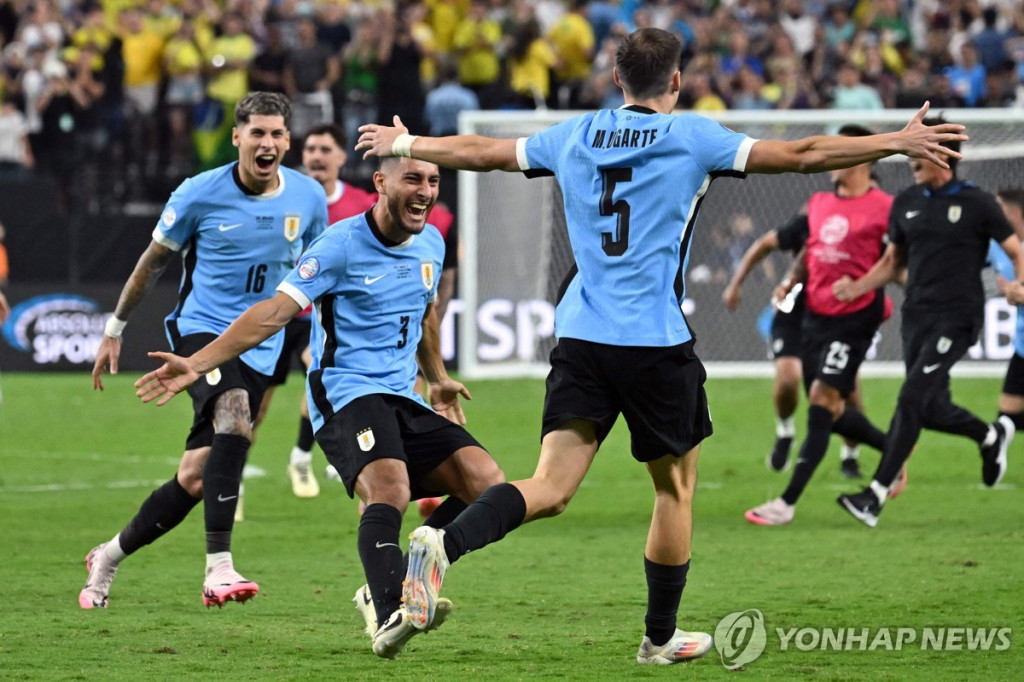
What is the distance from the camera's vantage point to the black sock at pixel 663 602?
5.74 metres

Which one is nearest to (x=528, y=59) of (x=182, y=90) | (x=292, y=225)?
(x=182, y=90)

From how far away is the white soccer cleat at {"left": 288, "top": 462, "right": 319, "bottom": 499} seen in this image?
1078cm

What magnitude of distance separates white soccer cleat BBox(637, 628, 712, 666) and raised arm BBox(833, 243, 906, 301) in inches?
157

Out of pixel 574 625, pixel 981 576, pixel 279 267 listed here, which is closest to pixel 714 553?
pixel 981 576

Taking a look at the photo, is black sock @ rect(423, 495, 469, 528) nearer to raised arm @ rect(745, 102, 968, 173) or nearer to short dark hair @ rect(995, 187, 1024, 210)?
raised arm @ rect(745, 102, 968, 173)

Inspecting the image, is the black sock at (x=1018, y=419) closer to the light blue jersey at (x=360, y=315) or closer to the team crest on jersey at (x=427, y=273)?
the team crest on jersey at (x=427, y=273)

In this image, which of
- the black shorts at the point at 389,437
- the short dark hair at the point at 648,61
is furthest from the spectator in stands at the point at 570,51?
the short dark hair at the point at 648,61

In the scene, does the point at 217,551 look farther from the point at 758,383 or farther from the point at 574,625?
the point at 758,383

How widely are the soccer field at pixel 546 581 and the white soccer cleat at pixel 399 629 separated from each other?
33cm

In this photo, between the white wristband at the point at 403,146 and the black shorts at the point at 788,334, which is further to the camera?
the black shorts at the point at 788,334

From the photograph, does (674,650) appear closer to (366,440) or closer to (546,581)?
(366,440)

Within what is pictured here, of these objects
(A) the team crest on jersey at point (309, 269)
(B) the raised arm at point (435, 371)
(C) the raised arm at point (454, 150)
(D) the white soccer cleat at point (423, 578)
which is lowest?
(D) the white soccer cleat at point (423, 578)

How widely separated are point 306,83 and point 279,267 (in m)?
12.1

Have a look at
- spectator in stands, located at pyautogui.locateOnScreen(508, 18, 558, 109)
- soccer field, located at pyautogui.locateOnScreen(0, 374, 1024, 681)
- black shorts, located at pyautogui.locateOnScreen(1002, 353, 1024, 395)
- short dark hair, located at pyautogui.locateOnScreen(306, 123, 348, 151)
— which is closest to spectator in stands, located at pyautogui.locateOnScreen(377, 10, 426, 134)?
spectator in stands, located at pyautogui.locateOnScreen(508, 18, 558, 109)
